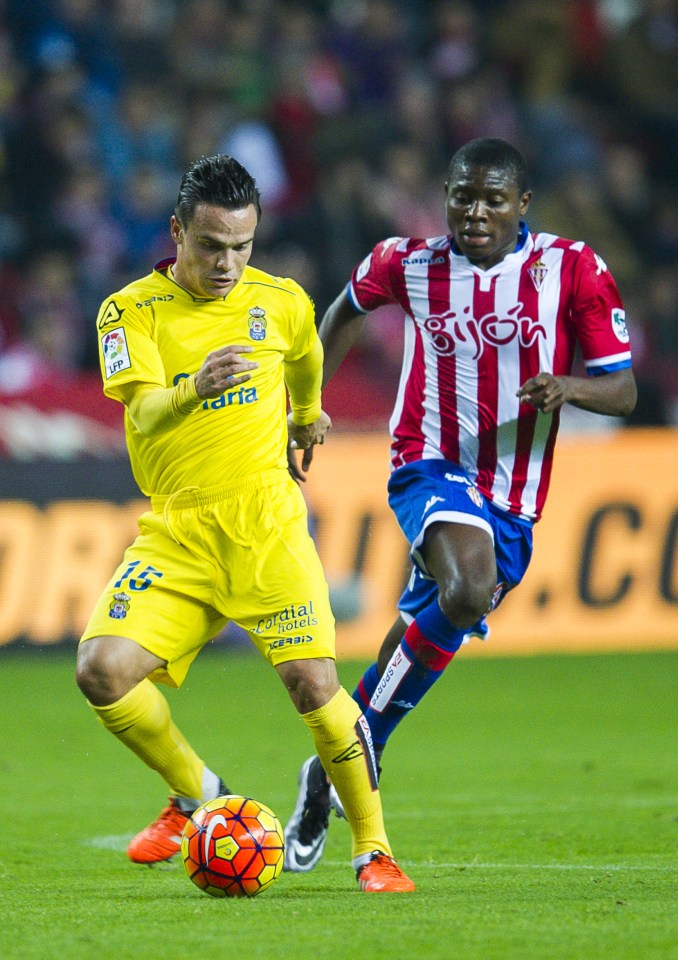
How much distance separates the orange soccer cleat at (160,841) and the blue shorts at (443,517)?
1081 mm

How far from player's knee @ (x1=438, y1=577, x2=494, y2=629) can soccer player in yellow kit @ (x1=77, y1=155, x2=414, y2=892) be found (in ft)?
1.64

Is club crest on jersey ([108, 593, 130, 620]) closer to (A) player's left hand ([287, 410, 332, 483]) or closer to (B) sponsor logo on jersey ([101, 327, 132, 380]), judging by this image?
(B) sponsor logo on jersey ([101, 327, 132, 380])

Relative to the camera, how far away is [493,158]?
540cm

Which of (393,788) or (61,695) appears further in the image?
(61,695)

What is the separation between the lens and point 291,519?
16.1 ft

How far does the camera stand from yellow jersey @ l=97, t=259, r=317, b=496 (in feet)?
Result: 15.8

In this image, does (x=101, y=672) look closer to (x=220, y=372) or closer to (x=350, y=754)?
(x=350, y=754)

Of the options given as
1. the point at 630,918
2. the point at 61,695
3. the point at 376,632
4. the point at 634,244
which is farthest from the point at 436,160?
the point at 630,918

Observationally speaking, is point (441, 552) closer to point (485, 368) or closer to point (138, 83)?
point (485, 368)

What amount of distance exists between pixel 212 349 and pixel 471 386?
118 centimetres

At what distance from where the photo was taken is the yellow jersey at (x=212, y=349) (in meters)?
4.81

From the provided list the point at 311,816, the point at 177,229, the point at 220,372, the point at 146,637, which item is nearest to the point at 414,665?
the point at 311,816

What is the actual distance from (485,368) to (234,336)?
3.69 ft

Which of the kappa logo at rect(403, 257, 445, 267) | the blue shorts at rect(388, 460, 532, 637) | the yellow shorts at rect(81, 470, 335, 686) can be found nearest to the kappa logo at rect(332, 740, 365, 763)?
the yellow shorts at rect(81, 470, 335, 686)
